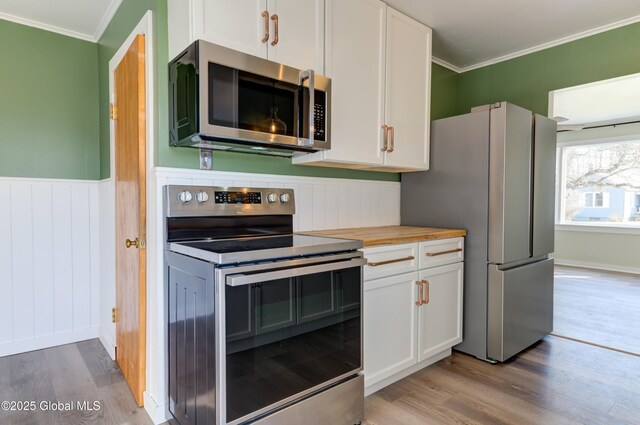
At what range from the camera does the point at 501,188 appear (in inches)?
92.3

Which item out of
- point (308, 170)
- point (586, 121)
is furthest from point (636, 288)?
point (308, 170)

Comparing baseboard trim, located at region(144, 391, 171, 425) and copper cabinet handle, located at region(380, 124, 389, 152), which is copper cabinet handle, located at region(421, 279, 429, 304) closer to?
copper cabinet handle, located at region(380, 124, 389, 152)

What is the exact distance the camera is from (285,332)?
1452 millimetres

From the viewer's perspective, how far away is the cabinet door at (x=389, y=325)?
194 cm

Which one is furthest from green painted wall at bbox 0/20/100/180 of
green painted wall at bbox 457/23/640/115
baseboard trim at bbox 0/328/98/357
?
green painted wall at bbox 457/23/640/115

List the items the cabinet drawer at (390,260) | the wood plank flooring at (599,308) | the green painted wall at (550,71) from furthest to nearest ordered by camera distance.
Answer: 1. the wood plank flooring at (599,308)
2. the green painted wall at (550,71)
3. the cabinet drawer at (390,260)

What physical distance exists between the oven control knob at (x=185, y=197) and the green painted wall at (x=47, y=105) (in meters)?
1.62

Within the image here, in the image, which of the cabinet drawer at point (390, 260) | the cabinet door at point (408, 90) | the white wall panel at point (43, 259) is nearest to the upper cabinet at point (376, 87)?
the cabinet door at point (408, 90)

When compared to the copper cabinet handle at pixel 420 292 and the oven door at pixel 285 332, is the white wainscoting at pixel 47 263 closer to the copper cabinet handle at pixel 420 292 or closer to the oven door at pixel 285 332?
the oven door at pixel 285 332

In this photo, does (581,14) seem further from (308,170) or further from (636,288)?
(636,288)

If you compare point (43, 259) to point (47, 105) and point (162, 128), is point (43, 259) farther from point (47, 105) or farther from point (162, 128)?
point (162, 128)

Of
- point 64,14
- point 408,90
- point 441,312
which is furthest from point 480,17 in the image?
point 64,14

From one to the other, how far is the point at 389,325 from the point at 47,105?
9.30 ft

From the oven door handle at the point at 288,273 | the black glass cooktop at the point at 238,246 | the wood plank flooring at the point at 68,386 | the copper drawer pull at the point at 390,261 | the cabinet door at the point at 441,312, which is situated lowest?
the wood plank flooring at the point at 68,386
